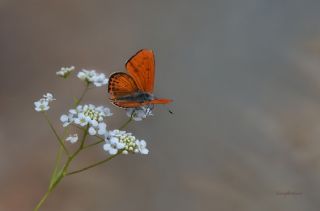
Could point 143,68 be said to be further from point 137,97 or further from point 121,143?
point 121,143

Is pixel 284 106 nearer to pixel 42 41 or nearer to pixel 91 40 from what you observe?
pixel 91 40

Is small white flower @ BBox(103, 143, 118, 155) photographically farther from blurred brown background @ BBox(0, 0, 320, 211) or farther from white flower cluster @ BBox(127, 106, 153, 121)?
blurred brown background @ BBox(0, 0, 320, 211)

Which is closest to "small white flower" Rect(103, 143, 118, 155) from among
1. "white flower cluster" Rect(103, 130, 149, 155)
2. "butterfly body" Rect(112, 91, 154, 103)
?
"white flower cluster" Rect(103, 130, 149, 155)

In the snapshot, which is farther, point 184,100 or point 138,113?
point 184,100

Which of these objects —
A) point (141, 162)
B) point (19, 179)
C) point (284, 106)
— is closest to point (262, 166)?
point (284, 106)

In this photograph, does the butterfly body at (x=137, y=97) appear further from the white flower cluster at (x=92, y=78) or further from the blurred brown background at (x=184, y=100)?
the blurred brown background at (x=184, y=100)

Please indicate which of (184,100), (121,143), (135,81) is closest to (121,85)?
(135,81)
